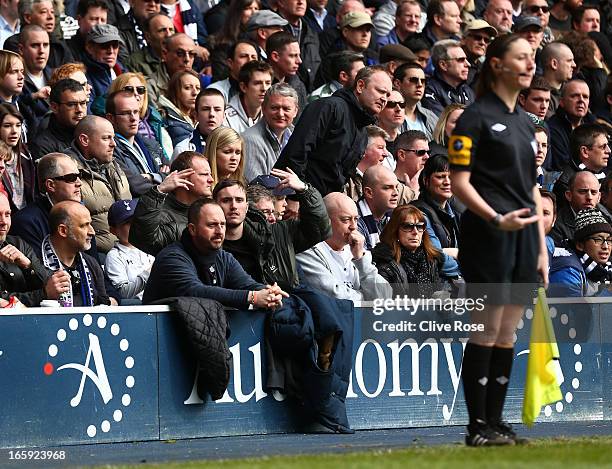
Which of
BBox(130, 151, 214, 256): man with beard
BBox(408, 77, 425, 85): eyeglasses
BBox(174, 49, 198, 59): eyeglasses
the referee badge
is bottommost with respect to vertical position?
BBox(130, 151, 214, 256): man with beard

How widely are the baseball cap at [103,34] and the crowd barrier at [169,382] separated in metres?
4.61

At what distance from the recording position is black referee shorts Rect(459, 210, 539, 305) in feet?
26.8

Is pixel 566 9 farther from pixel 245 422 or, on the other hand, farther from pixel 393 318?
pixel 245 422

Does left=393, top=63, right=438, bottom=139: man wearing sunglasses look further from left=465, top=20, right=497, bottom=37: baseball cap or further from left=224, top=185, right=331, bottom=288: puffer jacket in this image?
left=224, top=185, right=331, bottom=288: puffer jacket

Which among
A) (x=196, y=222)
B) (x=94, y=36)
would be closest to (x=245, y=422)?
(x=196, y=222)

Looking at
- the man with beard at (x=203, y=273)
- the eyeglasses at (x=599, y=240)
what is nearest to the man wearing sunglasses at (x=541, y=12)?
the eyeglasses at (x=599, y=240)

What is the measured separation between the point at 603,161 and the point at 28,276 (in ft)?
25.0

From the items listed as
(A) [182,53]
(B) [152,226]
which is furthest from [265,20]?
(B) [152,226]

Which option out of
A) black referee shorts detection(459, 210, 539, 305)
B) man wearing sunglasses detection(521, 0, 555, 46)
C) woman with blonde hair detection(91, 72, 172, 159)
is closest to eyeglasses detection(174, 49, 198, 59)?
woman with blonde hair detection(91, 72, 172, 159)

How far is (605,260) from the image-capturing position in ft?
43.8

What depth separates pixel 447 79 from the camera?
16469mm

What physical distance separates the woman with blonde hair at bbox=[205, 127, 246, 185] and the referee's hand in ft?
15.1

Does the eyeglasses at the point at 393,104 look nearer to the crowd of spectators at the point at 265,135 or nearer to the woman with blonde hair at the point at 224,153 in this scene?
the crowd of spectators at the point at 265,135

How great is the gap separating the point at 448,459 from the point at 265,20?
30.6ft
